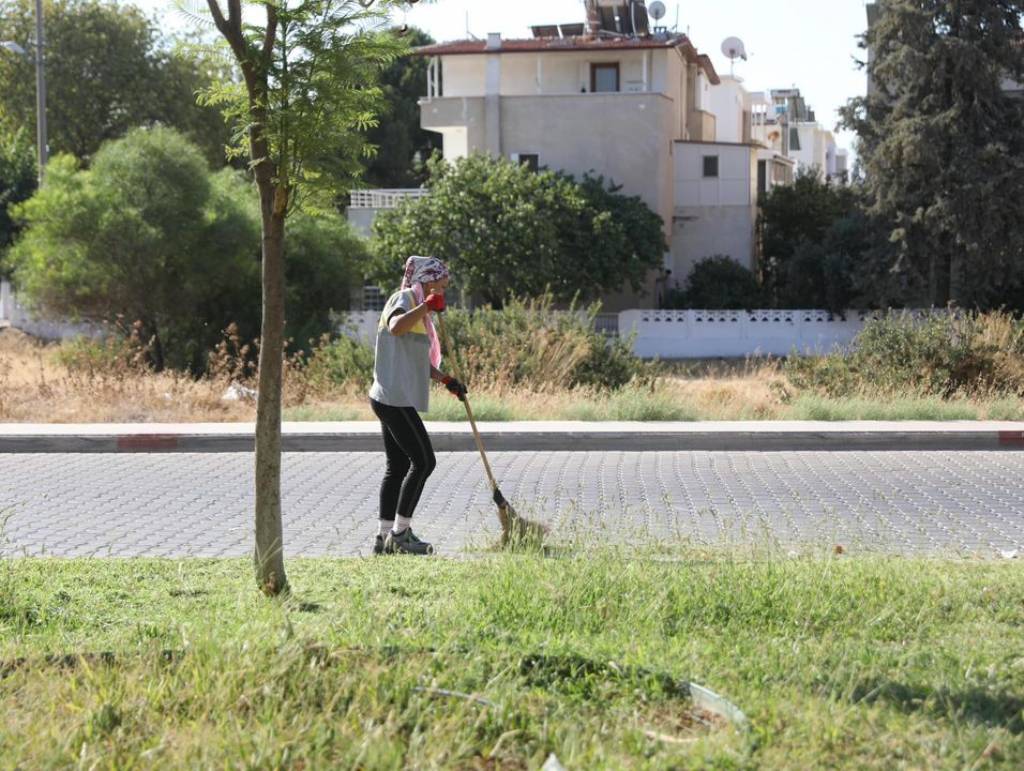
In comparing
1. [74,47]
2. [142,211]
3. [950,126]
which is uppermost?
[74,47]

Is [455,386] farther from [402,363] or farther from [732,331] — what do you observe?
[732,331]

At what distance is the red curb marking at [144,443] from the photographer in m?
14.9

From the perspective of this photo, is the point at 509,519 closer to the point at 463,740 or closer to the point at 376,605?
the point at 376,605

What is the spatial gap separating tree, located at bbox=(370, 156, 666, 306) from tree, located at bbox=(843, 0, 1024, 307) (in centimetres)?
773

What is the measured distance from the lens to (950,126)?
3744 centimetres

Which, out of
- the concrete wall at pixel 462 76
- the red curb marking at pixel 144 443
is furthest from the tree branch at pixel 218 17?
the concrete wall at pixel 462 76

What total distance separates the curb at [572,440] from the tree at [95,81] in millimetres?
35861

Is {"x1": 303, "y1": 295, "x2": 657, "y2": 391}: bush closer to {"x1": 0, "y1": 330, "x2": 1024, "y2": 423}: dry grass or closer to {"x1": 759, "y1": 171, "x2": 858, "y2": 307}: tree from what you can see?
{"x1": 0, "y1": 330, "x2": 1024, "y2": 423}: dry grass

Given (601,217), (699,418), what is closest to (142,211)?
(601,217)

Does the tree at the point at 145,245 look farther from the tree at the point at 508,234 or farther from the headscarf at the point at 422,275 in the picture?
the headscarf at the point at 422,275

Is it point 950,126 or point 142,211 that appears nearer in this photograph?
point 142,211

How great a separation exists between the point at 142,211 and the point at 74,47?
2109 cm

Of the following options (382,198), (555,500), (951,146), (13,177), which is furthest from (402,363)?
(13,177)

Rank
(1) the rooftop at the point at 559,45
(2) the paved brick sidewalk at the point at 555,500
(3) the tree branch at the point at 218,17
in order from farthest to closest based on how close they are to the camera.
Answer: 1. (1) the rooftop at the point at 559,45
2. (2) the paved brick sidewalk at the point at 555,500
3. (3) the tree branch at the point at 218,17
